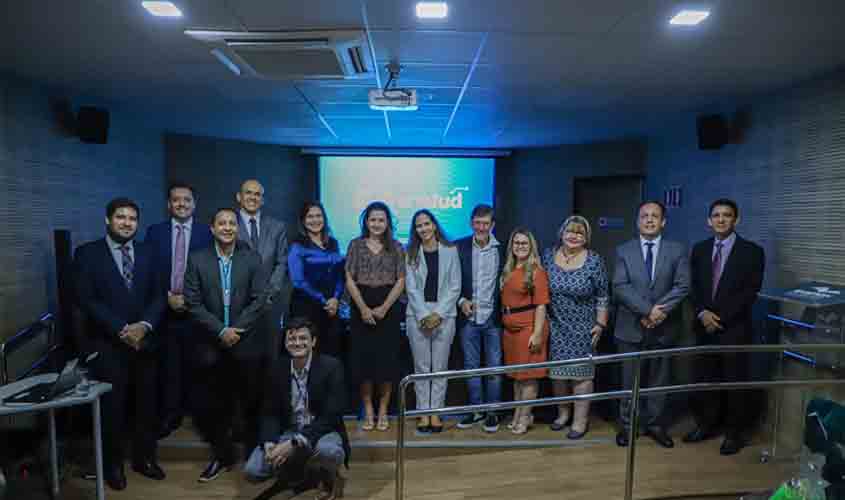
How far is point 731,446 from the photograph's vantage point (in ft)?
11.6

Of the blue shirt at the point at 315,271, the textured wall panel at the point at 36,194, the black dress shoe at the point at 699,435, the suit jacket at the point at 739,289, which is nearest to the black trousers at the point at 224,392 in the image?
the blue shirt at the point at 315,271

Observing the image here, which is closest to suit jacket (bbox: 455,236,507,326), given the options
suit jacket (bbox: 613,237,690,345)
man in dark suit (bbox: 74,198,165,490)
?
suit jacket (bbox: 613,237,690,345)

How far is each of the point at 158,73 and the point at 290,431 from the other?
277cm

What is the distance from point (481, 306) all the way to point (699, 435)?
1803 millimetres

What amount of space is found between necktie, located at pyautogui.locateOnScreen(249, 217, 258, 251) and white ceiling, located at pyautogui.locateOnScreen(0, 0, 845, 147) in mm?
1105

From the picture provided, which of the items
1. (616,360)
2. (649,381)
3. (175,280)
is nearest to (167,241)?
(175,280)

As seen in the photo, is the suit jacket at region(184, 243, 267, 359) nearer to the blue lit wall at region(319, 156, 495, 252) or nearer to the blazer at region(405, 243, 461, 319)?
the blazer at region(405, 243, 461, 319)

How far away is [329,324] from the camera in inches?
153

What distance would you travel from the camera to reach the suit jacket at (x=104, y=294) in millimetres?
3154

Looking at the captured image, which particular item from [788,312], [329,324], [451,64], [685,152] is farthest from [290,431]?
[685,152]

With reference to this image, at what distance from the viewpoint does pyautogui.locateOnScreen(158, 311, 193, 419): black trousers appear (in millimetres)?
3607

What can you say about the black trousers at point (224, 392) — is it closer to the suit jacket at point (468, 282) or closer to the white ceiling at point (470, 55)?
the suit jacket at point (468, 282)

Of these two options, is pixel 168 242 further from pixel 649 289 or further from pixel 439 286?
pixel 649 289

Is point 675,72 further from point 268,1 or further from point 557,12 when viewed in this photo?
point 268,1
